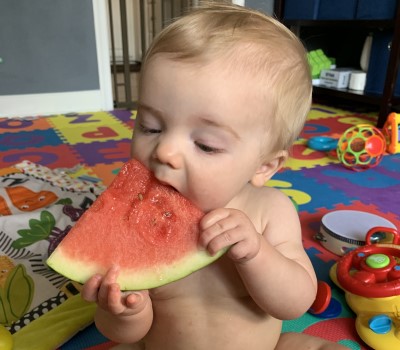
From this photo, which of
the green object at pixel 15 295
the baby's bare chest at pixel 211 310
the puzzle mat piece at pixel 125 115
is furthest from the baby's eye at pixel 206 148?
the puzzle mat piece at pixel 125 115

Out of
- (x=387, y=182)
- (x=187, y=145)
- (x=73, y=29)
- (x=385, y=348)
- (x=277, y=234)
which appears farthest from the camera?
(x=73, y=29)

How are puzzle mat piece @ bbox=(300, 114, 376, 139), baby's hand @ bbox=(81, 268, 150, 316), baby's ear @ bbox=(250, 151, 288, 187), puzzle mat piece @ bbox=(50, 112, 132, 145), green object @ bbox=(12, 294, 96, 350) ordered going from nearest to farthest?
baby's hand @ bbox=(81, 268, 150, 316), baby's ear @ bbox=(250, 151, 288, 187), green object @ bbox=(12, 294, 96, 350), puzzle mat piece @ bbox=(50, 112, 132, 145), puzzle mat piece @ bbox=(300, 114, 376, 139)

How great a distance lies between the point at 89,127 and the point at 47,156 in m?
0.67

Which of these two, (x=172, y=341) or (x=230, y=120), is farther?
(x=172, y=341)

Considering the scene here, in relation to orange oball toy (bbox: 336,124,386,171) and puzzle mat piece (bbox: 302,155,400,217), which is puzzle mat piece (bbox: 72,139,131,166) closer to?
puzzle mat piece (bbox: 302,155,400,217)

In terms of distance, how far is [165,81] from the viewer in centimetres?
68

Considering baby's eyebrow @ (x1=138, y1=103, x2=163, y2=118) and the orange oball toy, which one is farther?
the orange oball toy

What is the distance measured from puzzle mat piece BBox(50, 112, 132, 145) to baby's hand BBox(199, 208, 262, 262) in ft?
6.80

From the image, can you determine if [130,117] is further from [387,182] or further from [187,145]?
[187,145]

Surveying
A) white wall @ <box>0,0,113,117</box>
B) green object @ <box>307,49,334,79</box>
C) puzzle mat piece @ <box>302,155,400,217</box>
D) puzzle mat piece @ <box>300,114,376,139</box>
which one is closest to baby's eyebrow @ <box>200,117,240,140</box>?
puzzle mat piece @ <box>302,155,400,217</box>

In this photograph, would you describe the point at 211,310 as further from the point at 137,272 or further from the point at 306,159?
the point at 306,159

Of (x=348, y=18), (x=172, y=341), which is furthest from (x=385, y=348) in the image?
(x=348, y=18)

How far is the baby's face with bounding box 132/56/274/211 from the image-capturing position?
0.66 m

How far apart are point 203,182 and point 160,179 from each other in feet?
0.22
